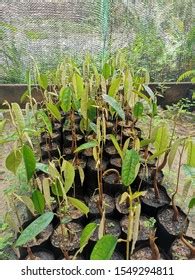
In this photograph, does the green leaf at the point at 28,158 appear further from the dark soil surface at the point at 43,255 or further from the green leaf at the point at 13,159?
the dark soil surface at the point at 43,255

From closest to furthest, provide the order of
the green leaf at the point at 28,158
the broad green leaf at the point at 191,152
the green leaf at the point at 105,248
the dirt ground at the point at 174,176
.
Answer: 1. the green leaf at the point at 105,248
2. the green leaf at the point at 28,158
3. the broad green leaf at the point at 191,152
4. the dirt ground at the point at 174,176

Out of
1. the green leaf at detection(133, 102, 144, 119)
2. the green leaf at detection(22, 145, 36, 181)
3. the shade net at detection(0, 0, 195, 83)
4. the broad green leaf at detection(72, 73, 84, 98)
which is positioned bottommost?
the green leaf at detection(22, 145, 36, 181)

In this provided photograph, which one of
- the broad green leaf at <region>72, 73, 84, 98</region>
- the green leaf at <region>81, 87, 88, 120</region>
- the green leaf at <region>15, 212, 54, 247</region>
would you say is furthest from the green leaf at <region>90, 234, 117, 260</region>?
the broad green leaf at <region>72, 73, 84, 98</region>

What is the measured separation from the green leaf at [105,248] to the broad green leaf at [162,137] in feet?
1.59

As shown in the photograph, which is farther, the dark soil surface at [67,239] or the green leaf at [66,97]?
Answer: the green leaf at [66,97]

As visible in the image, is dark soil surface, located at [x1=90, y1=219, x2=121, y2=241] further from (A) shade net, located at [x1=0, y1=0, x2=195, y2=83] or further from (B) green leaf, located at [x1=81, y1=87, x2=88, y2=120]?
(A) shade net, located at [x1=0, y1=0, x2=195, y2=83]

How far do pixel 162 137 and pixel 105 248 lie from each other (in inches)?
19.8

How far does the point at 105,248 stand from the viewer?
2.17 ft

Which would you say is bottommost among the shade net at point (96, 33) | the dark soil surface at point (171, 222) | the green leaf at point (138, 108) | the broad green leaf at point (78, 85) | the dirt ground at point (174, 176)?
the dirt ground at point (174, 176)

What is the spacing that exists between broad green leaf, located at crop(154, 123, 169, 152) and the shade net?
1709 millimetres

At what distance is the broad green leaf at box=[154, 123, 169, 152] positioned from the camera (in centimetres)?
105

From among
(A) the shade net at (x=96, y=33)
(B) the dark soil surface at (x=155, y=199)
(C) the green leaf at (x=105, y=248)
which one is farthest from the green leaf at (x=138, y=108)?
(A) the shade net at (x=96, y=33)

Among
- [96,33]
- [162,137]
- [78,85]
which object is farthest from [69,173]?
[96,33]

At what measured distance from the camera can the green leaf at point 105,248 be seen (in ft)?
2.16
